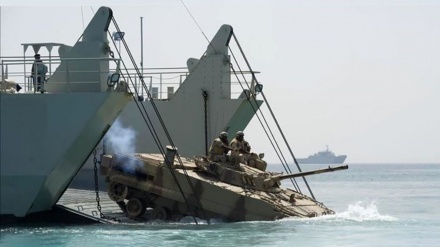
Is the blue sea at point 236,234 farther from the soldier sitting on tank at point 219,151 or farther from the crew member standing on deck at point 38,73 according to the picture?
the crew member standing on deck at point 38,73

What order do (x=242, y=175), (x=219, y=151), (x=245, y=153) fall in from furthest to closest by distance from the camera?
(x=245, y=153)
(x=219, y=151)
(x=242, y=175)

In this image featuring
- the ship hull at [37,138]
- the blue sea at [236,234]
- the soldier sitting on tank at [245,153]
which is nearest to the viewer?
the blue sea at [236,234]

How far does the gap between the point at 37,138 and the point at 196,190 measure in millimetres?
3987

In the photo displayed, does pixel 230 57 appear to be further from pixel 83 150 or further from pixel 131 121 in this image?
pixel 83 150

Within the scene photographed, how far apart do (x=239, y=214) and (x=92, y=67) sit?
4679 millimetres

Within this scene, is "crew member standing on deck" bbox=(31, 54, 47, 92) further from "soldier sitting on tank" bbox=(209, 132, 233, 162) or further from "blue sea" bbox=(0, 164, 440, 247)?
"soldier sitting on tank" bbox=(209, 132, 233, 162)

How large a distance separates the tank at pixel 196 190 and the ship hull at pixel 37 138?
239cm

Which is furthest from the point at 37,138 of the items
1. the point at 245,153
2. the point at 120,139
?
the point at 120,139

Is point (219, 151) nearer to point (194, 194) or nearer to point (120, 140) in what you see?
point (194, 194)

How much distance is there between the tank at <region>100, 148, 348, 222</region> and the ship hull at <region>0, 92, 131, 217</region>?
94.2 inches

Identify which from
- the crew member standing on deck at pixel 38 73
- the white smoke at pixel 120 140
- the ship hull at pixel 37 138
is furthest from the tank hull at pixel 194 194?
the white smoke at pixel 120 140

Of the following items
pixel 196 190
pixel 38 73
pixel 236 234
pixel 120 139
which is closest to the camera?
pixel 236 234

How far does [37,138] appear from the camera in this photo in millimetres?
22938

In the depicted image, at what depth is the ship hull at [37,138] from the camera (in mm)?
22766
